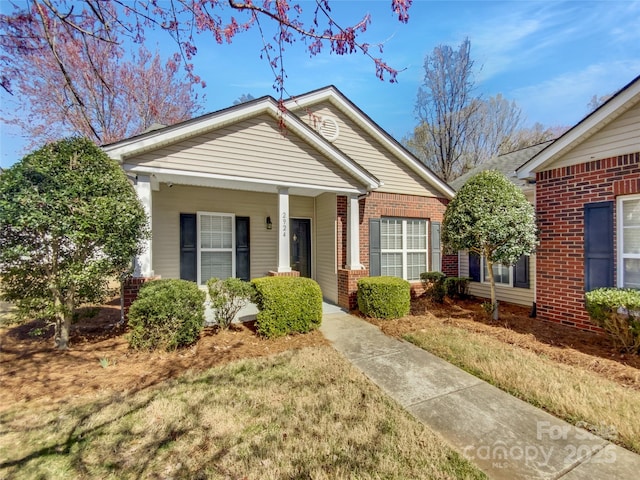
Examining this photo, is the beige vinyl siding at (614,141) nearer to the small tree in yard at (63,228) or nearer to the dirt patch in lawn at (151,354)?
the dirt patch in lawn at (151,354)

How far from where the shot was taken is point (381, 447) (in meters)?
2.55

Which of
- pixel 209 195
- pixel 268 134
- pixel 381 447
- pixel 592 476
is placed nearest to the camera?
pixel 592 476

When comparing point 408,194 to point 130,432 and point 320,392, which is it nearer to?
point 320,392

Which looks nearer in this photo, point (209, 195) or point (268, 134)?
point (268, 134)

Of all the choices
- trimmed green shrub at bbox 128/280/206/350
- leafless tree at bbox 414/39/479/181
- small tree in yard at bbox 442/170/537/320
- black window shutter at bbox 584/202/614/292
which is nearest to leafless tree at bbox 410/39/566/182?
leafless tree at bbox 414/39/479/181

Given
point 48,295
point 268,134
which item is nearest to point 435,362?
point 268,134

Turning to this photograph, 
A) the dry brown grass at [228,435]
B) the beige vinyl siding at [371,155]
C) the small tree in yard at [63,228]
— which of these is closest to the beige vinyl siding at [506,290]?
the beige vinyl siding at [371,155]

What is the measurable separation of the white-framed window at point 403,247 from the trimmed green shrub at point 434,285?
368mm

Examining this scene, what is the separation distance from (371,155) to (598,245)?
19.9 ft

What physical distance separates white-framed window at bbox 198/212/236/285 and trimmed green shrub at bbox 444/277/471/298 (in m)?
6.65

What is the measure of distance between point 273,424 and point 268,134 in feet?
19.1

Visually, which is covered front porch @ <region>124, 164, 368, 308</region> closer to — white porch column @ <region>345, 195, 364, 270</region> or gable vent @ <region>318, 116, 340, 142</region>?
white porch column @ <region>345, 195, 364, 270</region>

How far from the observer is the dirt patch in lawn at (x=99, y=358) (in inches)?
143

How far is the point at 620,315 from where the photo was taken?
14.6ft
